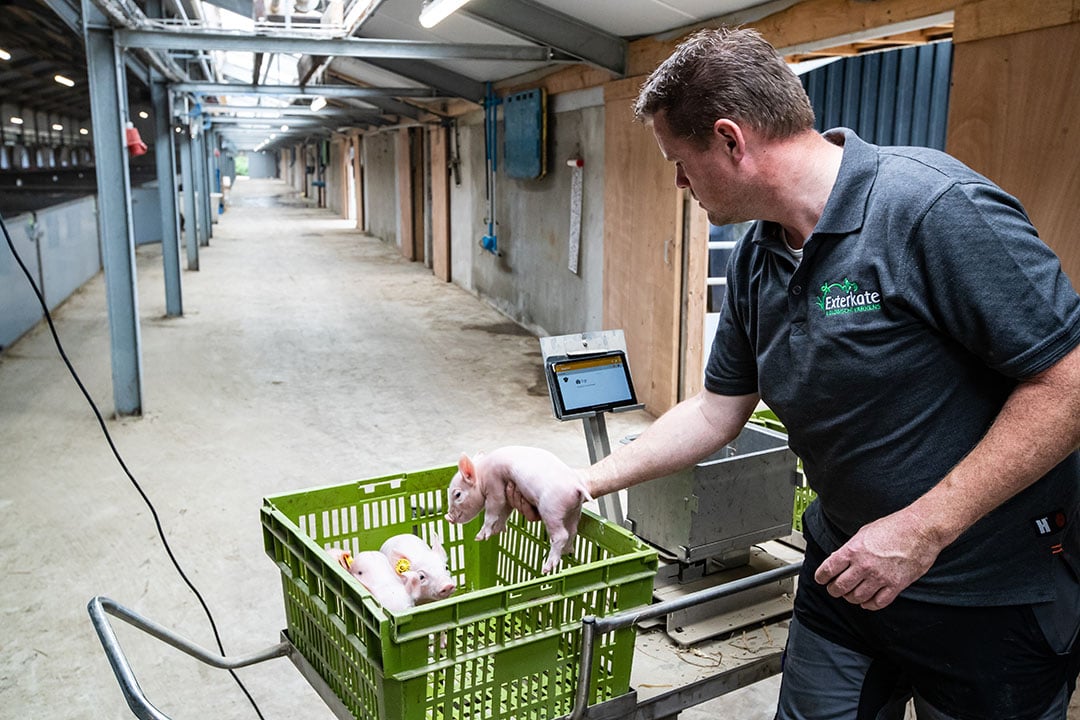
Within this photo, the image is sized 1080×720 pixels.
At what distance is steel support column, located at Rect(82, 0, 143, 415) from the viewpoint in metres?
5.56

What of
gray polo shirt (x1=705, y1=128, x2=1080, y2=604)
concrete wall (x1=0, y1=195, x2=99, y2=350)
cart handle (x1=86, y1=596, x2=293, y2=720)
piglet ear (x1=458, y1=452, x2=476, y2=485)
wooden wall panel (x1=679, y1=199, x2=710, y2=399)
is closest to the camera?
gray polo shirt (x1=705, y1=128, x2=1080, y2=604)

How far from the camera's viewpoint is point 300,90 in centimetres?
1070

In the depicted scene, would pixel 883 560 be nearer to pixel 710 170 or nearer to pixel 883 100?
pixel 710 170

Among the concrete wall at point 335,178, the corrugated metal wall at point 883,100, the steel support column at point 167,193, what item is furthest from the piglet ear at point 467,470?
the concrete wall at point 335,178

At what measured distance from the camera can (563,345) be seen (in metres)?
2.51

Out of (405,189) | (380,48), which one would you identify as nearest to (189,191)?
(405,189)

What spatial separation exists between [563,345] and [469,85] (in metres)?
7.45

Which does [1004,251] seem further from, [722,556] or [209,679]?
[209,679]

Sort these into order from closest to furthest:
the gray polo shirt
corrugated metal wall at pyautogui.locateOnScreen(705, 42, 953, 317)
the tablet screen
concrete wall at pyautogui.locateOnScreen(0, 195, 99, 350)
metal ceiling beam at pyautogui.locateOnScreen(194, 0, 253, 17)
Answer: the gray polo shirt → the tablet screen → corrugated metal wall at pyautogui.locateOnScreen(705, 42, 953, 317) → metal ceiling beam at pyautogui.locateOnScreen(194, 0, 253, 17) → concrete wall at pyautogui.locateOnScreen(0, 195, 99, 350)

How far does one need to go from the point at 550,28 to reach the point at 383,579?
184 inches

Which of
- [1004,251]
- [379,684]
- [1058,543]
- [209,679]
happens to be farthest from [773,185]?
[209,679]

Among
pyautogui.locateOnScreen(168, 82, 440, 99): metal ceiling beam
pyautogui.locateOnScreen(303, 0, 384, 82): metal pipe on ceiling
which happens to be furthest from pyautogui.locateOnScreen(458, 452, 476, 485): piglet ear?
pyautogui.locateOnScreen(168, 82, 440, 99): metal ceiling beam

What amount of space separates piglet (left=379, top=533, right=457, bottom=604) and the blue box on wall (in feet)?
20.4

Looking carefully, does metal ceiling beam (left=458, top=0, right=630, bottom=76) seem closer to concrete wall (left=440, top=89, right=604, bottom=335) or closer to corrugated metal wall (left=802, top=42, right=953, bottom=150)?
concrete wall (left=440, top=89, right=604, bottom=335)
